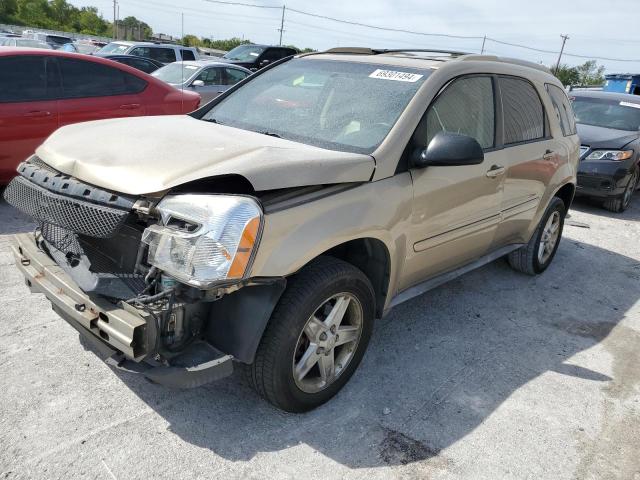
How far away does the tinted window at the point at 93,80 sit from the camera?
20.2 ft

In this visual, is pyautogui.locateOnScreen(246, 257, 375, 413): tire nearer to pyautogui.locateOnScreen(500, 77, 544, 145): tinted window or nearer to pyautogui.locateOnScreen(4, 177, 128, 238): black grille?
pyautogui.locateOnScreen(4, 177, 128, 238): black grille

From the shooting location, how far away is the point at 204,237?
226 centimetres

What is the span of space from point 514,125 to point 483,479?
103 inches

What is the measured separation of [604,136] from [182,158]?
7.91 metres

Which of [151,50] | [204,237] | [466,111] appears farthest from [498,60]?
[151,50]

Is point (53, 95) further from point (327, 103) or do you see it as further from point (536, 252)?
point (536, 252)

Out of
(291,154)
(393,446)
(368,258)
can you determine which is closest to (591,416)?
(393,446)

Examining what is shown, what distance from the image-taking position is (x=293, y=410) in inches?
112

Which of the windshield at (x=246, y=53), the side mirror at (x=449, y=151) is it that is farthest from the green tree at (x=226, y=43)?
the side mirror at (x=449, y=151)

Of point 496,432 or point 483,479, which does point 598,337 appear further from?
point 483,479

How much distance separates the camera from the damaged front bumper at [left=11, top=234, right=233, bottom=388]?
88.9 inches

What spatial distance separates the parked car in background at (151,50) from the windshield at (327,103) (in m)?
14.9

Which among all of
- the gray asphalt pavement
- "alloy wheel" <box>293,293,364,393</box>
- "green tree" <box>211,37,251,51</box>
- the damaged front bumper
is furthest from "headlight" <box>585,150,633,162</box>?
"green tree" <box>211,37,251,51</box>

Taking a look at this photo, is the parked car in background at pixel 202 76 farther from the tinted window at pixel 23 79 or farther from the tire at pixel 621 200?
the tire at pixel 621 200
